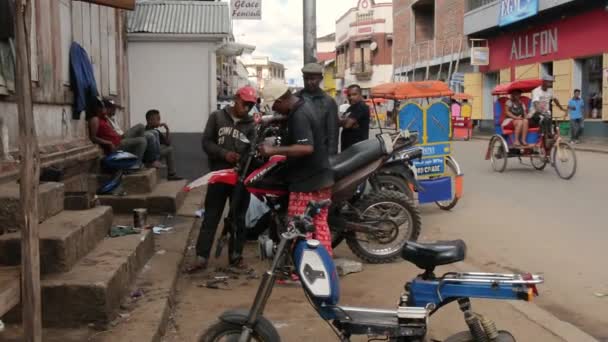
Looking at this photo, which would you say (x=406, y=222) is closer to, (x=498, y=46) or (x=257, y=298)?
(x=257, y=298)

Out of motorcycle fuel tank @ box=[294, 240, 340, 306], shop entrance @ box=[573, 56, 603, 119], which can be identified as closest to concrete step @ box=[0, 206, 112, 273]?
motorcycle fuel tank @ box=[294, 240, 340, 306]

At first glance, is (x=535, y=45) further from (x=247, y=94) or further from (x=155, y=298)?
(x=155, y=298)

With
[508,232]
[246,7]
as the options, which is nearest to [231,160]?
[508,232]

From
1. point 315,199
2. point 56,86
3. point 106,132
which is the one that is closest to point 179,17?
point 106,132

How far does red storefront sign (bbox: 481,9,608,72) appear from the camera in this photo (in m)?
23.4

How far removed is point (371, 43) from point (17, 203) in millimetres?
62271

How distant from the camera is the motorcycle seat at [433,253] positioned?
3.72 m

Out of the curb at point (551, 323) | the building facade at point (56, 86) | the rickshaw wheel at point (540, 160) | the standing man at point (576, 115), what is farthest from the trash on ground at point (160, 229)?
the standing man at point (576, 115)

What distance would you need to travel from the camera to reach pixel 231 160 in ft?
21.4

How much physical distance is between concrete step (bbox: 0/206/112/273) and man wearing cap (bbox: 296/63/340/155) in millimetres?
2059

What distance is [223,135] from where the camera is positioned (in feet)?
21.8

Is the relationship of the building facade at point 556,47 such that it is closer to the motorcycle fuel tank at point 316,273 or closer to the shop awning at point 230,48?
the shop awning at point 230,48

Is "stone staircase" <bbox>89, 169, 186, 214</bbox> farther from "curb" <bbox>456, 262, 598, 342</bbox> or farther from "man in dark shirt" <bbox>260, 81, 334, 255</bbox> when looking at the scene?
"curb" <bbox>456, 262, 598, 342</bbox>

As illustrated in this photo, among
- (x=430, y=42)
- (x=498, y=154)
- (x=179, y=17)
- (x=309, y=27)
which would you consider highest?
(x=430, y=42)
